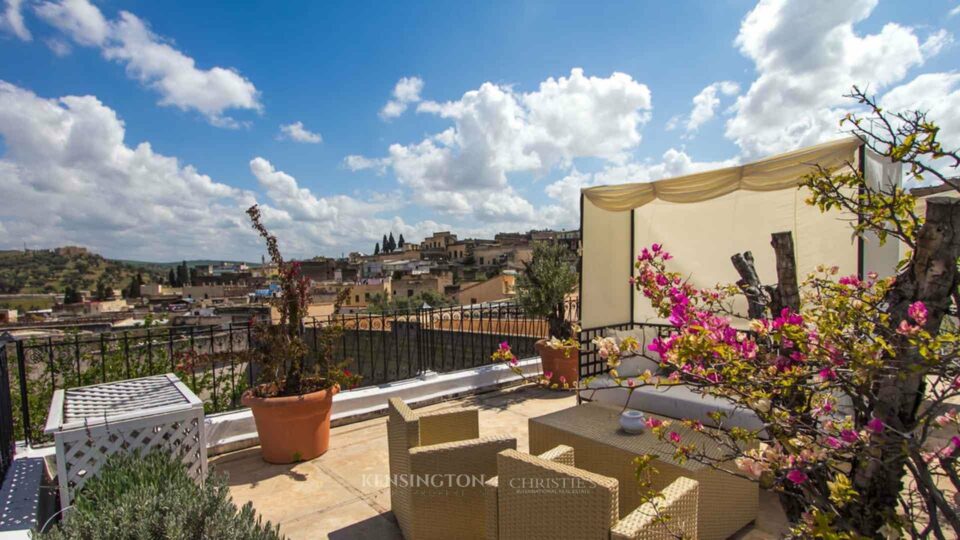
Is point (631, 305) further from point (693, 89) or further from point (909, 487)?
point (909, 487)

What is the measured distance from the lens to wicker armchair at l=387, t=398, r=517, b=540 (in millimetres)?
2266

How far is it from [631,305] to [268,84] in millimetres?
7838

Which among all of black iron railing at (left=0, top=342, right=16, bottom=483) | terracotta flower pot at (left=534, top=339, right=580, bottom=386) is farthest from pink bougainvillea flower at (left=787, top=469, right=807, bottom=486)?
terracotta flower pot at (left=534, top=339, right=580, bottom=386)

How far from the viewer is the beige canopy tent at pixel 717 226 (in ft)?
10.9

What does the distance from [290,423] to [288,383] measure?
346 millimetres

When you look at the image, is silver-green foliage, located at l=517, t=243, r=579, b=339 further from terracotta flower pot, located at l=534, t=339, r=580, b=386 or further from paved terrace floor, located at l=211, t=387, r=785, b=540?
paved terrace floor, located at l=211, t=387, r=785, b=540

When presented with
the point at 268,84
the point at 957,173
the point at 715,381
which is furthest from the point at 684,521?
the point at 268,84

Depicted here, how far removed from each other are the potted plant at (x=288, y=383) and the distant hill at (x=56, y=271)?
201ft

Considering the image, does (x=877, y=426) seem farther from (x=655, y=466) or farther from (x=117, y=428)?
(x=117, y=428)

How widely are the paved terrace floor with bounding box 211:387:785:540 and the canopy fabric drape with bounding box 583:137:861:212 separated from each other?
230 centimetres

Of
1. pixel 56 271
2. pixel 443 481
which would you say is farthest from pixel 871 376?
pixel 56 271

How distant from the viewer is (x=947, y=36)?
82.7 inches

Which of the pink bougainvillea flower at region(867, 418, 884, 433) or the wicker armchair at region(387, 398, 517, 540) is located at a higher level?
the pink bougainvillea flower at region(867, 418, 884, 433)

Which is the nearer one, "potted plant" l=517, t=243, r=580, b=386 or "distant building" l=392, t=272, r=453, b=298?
"potted plant" l=517, t=243, r=580, b=386
